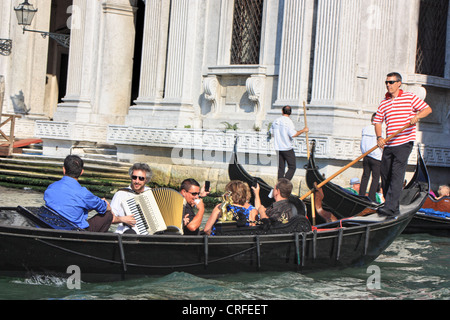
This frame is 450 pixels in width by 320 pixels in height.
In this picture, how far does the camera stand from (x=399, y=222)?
7395 millimetres

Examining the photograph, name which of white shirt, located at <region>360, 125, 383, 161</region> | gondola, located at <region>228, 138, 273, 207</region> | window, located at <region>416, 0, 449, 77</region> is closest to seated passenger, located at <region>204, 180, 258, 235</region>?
gondola, located at <region>228, 138, 273, 207</region>

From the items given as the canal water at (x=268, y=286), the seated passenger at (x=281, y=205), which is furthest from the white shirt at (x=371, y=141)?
the seated passenger at (x=281, y=205)

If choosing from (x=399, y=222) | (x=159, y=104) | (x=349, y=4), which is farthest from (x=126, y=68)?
(x=399, y=222)

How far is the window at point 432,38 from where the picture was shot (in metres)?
12.9

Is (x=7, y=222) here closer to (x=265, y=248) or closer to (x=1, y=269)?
(x=1, y=269)

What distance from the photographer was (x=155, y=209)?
20.4ft

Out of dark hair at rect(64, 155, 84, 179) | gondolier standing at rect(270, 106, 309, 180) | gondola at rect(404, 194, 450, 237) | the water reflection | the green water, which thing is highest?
gondolier standing at rect(270, 106, 309, 180)

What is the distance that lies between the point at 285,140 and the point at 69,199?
4615 mm

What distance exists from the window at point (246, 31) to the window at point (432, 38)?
2705mm

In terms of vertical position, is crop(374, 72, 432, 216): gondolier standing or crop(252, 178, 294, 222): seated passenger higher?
crop(374, 72, 432, 216): gondolier standing

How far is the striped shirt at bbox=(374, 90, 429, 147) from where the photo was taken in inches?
283

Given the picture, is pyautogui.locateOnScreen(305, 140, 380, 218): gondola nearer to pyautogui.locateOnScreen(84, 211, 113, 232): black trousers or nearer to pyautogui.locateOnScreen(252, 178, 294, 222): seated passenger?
pyautogui.locateOnScreen(252, 178, 294, 222): seated passenger

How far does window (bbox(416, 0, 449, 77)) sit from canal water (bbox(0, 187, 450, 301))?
5.86 metres

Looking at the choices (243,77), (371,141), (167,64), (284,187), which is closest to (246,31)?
(243,77)
